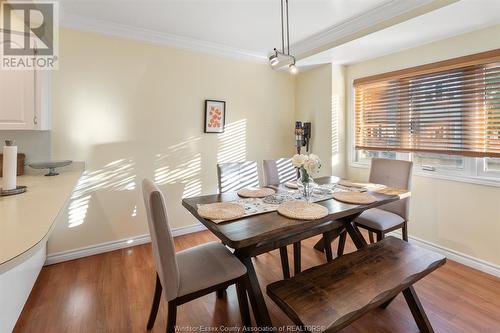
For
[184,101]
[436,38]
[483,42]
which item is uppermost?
[436,38]

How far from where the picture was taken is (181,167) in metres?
3.08

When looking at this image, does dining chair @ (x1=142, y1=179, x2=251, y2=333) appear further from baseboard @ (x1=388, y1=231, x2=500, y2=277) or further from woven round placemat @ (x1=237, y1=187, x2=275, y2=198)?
baseboard @ (x1=388, y1=231, x2=500, y2=277)

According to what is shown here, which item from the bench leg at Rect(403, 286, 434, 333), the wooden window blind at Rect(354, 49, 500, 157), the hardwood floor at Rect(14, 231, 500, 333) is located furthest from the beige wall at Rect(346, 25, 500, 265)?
the bench leg at Rect(403, 286, 434, 333)

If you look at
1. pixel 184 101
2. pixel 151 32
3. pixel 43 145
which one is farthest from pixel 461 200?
pixel 43 145

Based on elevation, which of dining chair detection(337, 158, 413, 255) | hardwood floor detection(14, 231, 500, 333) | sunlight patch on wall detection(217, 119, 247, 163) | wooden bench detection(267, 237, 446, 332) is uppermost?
sunlight patch on wall detection(217, 119, 247, 163)

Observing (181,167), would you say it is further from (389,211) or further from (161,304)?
(389,211)

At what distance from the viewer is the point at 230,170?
8.38 ft

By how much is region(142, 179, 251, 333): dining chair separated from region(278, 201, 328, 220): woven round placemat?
46 cm

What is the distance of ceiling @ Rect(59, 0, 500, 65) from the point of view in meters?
2.11

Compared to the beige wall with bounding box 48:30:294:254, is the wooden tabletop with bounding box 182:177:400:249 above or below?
below

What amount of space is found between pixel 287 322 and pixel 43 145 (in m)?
2.66

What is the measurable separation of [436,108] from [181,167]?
2.96 metres

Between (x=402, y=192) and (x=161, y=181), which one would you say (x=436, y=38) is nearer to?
(x=402, y=192)

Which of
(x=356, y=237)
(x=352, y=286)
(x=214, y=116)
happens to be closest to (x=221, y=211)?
(x=352, y=286)
